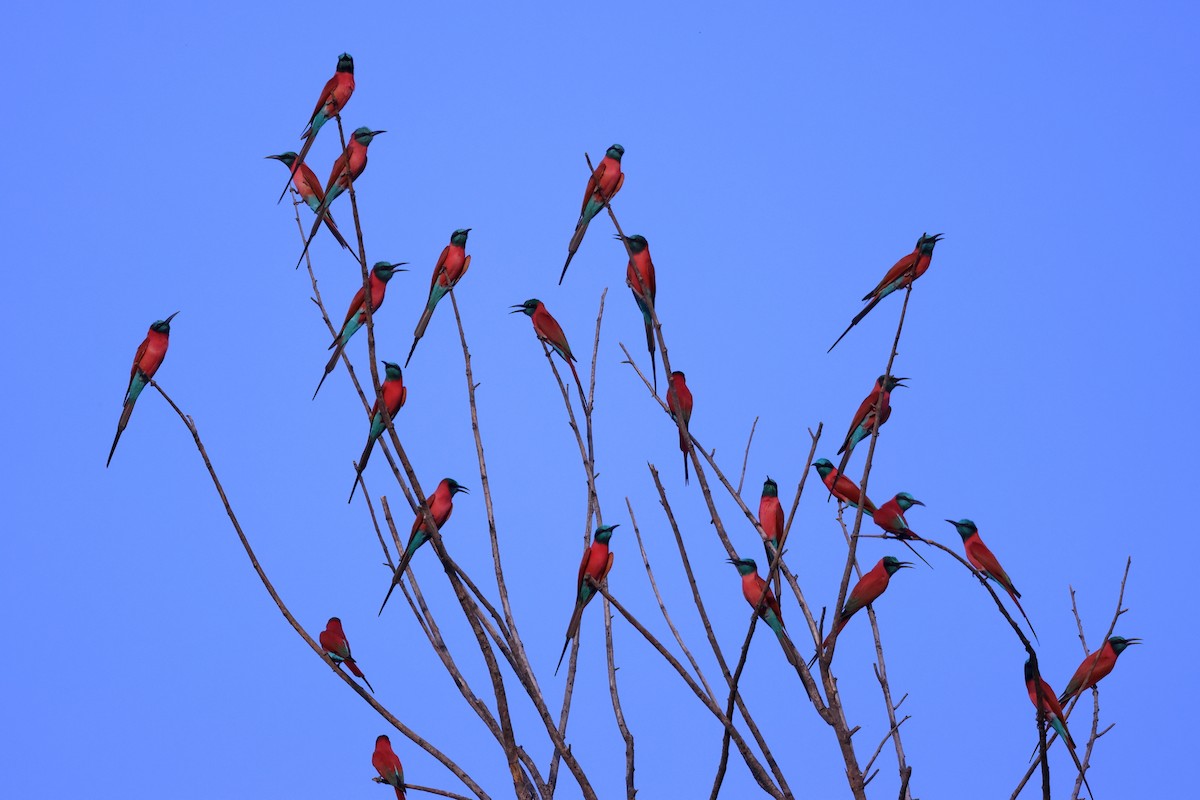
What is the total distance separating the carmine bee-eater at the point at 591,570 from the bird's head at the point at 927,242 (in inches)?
60.2

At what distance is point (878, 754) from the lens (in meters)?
3.33

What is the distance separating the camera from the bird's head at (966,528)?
5.18m

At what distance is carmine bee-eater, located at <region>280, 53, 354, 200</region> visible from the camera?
203 inches

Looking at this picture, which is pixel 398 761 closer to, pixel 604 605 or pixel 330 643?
pixel 330 643

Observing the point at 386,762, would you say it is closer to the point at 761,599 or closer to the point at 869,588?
the point at 869,588

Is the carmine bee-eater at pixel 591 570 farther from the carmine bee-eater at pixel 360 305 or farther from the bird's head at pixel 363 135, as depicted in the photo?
the bird's head at pixel 363 135

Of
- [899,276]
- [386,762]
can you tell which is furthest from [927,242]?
[386,762]

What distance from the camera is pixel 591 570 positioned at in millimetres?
3879

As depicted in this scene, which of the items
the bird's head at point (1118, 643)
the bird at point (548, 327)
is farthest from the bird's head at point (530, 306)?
the bird's head at point (1118, 643)

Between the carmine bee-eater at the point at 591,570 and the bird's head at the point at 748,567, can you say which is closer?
the carmine bee-eater at the point at 591,570

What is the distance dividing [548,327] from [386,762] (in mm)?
2428

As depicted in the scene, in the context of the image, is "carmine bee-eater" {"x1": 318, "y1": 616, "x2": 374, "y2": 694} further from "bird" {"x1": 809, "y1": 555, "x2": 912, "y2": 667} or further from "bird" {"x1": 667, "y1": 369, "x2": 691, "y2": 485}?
"bird" {"x1": 809, "y1": 555, "x2": 912, "y2": 667}

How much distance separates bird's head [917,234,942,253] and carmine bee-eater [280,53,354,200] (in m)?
2.55

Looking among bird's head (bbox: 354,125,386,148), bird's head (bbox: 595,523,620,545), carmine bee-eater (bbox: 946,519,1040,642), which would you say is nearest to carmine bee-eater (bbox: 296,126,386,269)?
bird's head (bbox: 354,125,386,148)
